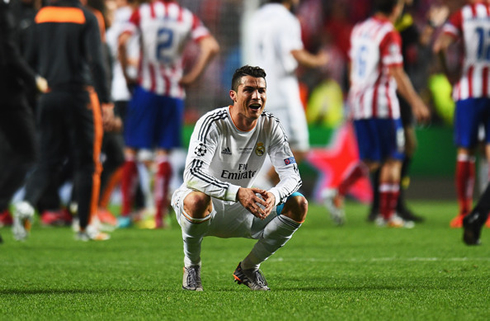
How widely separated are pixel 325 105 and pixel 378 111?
246 inches

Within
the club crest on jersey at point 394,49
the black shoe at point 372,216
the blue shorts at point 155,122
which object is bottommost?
the black shoe at point 372,216

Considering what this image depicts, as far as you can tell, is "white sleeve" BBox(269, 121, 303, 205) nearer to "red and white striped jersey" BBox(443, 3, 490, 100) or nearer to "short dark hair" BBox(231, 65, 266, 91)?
"short dark hair" BBox(231, 65, 266, 91)

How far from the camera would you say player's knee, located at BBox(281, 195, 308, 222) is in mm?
4059

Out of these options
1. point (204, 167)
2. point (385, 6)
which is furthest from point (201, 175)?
point (385, 6)

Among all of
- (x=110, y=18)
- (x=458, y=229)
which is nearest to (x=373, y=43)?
(x=458, y=229)

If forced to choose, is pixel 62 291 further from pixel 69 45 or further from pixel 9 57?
pixel 69 45

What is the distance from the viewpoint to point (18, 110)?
6.45 m

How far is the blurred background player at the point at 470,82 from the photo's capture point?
7.88m

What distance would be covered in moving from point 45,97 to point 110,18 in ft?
8.60

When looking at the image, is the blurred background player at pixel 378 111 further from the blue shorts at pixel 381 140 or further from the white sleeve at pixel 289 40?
the white sleeve at pixel 289 40

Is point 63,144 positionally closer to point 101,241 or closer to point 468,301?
point 101,241

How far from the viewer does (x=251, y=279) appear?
167 inches

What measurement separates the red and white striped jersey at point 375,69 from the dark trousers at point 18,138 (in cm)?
341

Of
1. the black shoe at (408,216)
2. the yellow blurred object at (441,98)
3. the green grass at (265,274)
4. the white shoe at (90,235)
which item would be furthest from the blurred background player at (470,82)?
the yellow blurred object at (441,98)
